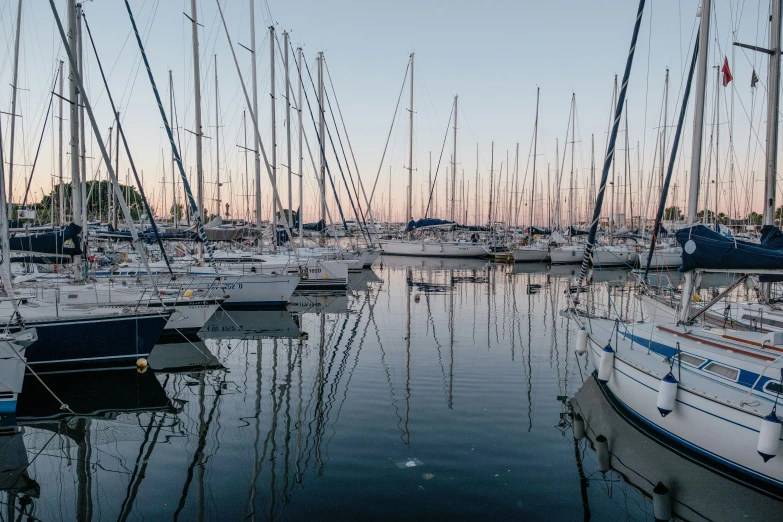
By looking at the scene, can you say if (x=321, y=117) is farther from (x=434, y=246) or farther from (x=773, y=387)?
(x=773, y=387)

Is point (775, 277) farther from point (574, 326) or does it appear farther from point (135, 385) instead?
point (135, 385)

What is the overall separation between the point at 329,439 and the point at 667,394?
5557 mm

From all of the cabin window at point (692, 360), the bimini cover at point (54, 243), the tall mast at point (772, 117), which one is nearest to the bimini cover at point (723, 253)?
the cabin window at point (692, 360)

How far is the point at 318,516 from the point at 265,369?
312 inches

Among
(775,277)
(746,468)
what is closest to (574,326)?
(775,277)

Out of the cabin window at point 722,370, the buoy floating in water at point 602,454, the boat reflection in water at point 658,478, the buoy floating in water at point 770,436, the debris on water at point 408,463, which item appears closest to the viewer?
the buoy floating in water at point 770,436

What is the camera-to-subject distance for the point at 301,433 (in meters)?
10.7

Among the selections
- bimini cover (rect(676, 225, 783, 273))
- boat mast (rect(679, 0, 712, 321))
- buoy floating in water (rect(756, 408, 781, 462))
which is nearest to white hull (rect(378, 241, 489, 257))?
boat mast (rect(679, 0, 712, 321))

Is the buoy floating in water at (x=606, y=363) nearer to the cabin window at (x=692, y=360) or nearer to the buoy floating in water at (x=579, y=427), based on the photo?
the buoy floating in water at (x=579, y=427)

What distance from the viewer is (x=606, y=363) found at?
457 inches

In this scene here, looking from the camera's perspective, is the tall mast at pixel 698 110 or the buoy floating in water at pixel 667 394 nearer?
the buoy floating in water at pixel 667 394

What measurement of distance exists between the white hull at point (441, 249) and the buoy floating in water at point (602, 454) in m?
49.3

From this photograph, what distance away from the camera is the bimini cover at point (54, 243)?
18.4 meters

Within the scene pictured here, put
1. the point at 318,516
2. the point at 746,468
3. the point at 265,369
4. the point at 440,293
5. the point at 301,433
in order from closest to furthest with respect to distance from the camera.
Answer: the point at 318,516, the point at 746,468, the point at 301,433, the point at 265,369, the point at 440,293
